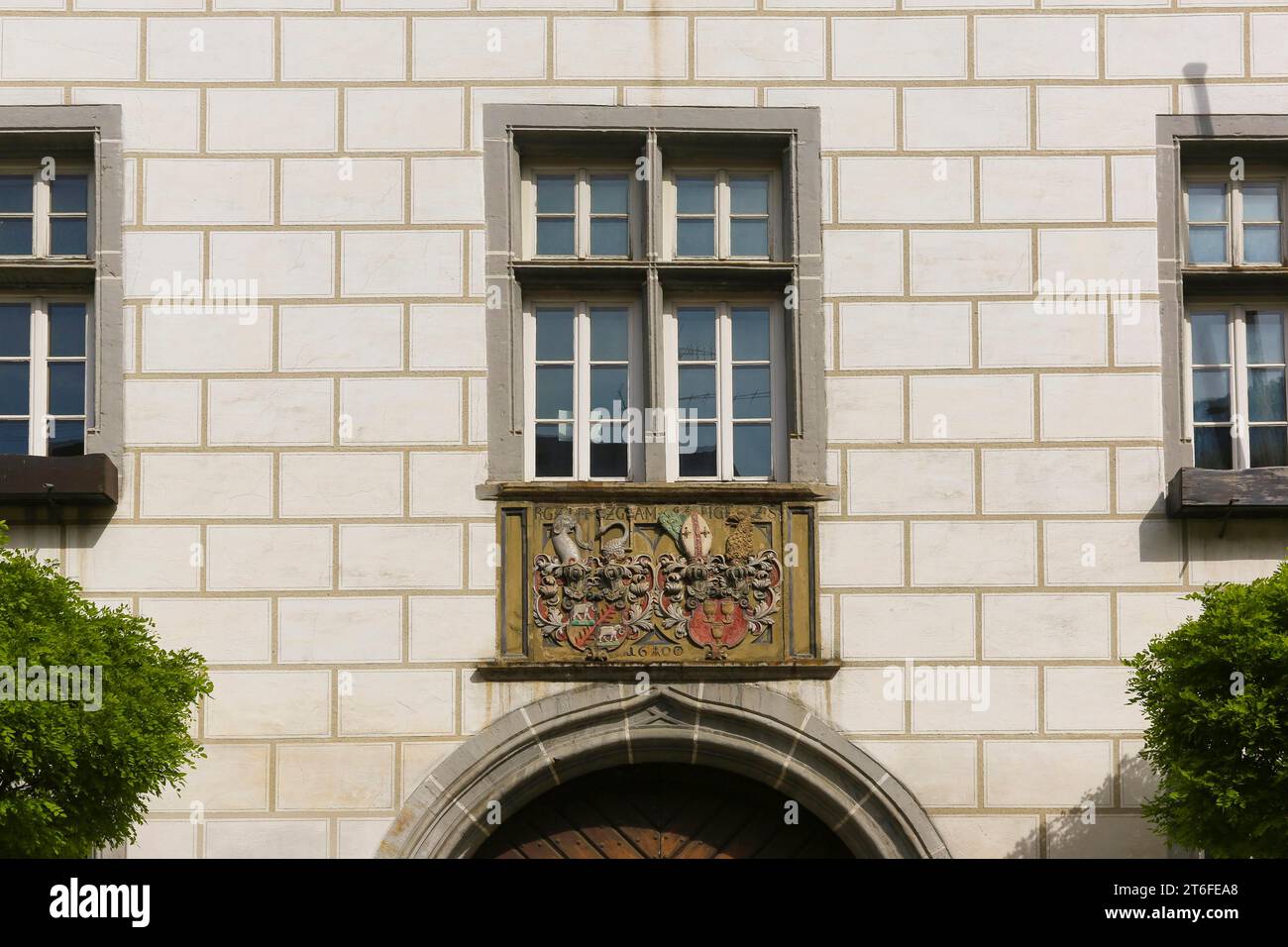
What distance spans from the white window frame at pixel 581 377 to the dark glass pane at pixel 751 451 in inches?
23.4

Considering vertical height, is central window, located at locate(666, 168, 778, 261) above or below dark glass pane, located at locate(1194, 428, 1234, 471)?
above

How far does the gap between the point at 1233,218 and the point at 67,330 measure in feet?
24.1

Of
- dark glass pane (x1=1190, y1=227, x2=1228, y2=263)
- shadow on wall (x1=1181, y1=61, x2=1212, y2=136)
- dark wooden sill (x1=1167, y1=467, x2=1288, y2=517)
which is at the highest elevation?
shadow on wall (x1=1181, y1=61, x2=1212, y2=136)

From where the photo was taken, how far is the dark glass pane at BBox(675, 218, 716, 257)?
10.8 meters

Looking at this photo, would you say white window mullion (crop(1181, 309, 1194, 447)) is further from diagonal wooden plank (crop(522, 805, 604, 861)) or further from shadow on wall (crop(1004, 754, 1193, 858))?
diagonal wooden plank (crop(522, 805, 604, 861))

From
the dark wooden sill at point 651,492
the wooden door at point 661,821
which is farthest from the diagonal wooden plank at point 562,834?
the dark wooden sill at point 651,492

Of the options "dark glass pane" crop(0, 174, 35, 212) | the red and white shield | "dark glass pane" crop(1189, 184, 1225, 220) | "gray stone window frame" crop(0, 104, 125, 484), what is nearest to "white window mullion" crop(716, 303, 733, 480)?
the red and white shield

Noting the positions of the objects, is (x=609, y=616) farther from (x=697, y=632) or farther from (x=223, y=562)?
(x=223, y=562)

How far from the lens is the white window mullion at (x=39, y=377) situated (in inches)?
413

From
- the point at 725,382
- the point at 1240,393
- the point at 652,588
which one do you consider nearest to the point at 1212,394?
the point at 1240,393

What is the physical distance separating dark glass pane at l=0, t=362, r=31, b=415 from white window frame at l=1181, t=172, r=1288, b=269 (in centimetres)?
724

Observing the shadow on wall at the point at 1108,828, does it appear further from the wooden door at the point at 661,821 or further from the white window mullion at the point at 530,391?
the white window mullion at the point at 530,391

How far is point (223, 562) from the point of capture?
404 inches

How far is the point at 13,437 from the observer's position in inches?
414
